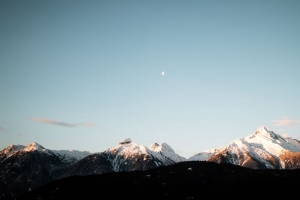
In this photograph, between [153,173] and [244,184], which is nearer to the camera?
Answer: [244,184]

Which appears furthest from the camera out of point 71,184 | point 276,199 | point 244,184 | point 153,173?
point 153,173

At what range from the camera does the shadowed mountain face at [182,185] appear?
12975 cm

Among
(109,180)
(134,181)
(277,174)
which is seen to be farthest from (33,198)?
(277,174)

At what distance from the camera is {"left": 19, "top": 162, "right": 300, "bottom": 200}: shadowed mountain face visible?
129750 mm

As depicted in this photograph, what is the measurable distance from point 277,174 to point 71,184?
111 metres

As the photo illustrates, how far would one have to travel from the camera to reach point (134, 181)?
15262 centimetres

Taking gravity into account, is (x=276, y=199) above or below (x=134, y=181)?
below

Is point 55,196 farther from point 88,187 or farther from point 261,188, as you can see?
point 261,188

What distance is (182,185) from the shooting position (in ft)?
465

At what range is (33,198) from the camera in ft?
449

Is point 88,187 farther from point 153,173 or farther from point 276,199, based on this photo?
point 276,199

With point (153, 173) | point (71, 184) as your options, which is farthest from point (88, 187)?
point (153, 173)

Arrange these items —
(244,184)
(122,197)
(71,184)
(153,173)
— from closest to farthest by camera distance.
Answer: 1. (122,197)
2. (244,184)
3. (71,184)
4. (153,173)

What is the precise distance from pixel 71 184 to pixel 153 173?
45858 millimetres
